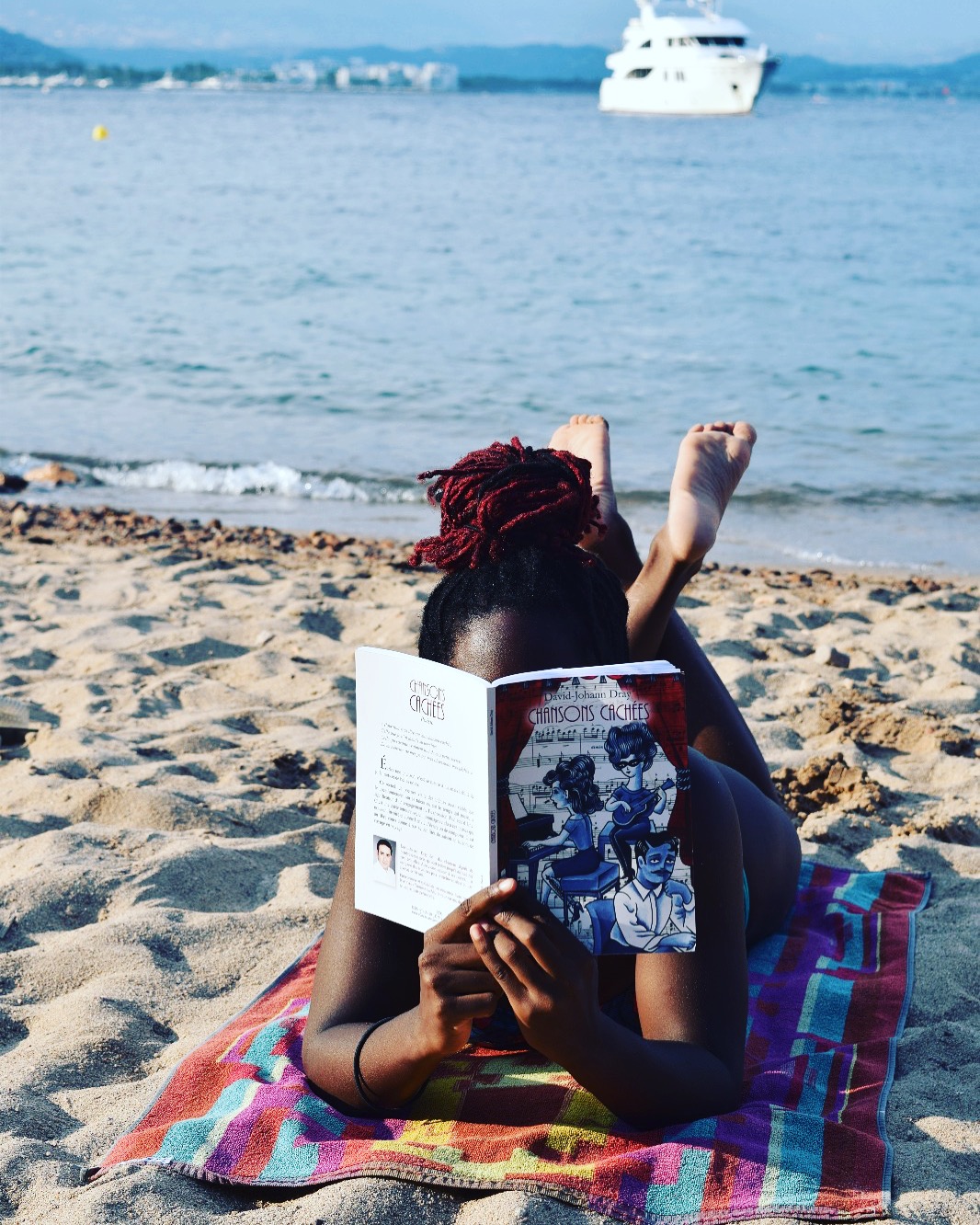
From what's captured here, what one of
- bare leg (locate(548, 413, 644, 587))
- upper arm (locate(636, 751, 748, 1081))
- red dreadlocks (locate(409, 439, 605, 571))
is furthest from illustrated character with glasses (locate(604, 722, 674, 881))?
bare leg (locate(548, 413, 644, 587))

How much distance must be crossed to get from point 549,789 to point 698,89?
187 ft

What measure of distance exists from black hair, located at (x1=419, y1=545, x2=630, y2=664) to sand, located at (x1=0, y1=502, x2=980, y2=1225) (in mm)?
764

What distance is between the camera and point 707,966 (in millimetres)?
1865

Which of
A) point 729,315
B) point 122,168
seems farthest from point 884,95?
point 729,315

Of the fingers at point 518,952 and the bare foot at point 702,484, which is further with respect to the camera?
the bare foot at point 702,484

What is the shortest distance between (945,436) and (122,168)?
80.5 feet

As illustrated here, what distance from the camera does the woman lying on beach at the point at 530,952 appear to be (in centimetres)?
163

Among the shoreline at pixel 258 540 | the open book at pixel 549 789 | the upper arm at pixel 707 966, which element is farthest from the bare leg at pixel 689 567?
the shoreline at pixel 258 540

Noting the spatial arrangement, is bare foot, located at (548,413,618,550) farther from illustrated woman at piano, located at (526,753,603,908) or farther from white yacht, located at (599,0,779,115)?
white yacht, located at (599,0,779,115)

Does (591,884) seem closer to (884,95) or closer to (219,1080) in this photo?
(219,1080)

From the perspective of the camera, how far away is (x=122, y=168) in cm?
2883

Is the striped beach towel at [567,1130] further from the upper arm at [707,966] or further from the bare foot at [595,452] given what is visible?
the bare foot at [595,452]

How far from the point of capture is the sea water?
7.83 m

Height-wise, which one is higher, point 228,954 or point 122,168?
point 122,168
